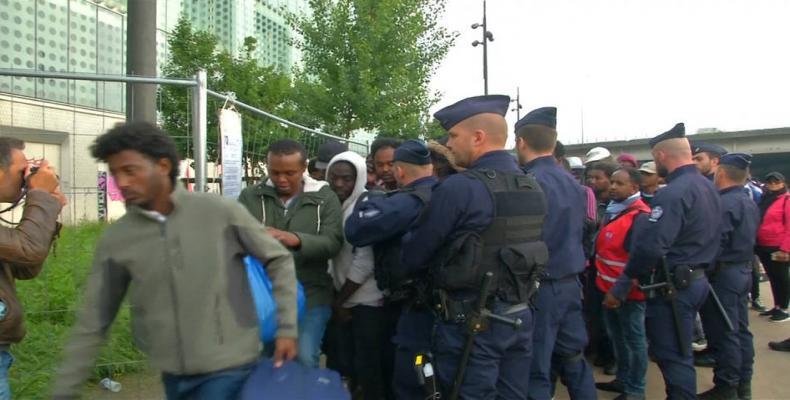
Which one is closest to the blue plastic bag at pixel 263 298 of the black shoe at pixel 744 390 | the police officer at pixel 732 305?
the police officer at pixel 732 305

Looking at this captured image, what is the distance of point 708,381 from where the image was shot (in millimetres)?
5191

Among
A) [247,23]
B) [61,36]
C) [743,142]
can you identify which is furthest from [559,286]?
[743,142]

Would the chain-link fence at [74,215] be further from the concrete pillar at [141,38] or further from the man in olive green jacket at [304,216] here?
the man in olive green jacket at [304,216]

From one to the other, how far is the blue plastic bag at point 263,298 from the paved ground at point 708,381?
5.77 feet

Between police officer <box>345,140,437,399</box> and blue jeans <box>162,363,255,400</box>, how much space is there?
3.89 ft

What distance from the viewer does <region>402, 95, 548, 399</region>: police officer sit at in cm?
292

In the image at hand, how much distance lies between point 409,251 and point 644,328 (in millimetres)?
2417

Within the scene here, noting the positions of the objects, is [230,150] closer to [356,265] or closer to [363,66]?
[356,265]

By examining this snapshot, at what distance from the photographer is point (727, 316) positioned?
4.44 m

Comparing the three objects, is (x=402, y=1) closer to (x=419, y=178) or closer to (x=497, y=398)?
(x=419, y=178)

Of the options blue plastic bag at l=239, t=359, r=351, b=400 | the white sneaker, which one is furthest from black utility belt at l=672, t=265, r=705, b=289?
blue plastic bag at l=239, t=359, r=351, b=400

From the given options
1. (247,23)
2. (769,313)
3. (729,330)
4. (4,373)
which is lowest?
(769,313)

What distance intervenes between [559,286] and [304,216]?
1.62 m

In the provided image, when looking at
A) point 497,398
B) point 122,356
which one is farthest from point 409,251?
point 122,356
